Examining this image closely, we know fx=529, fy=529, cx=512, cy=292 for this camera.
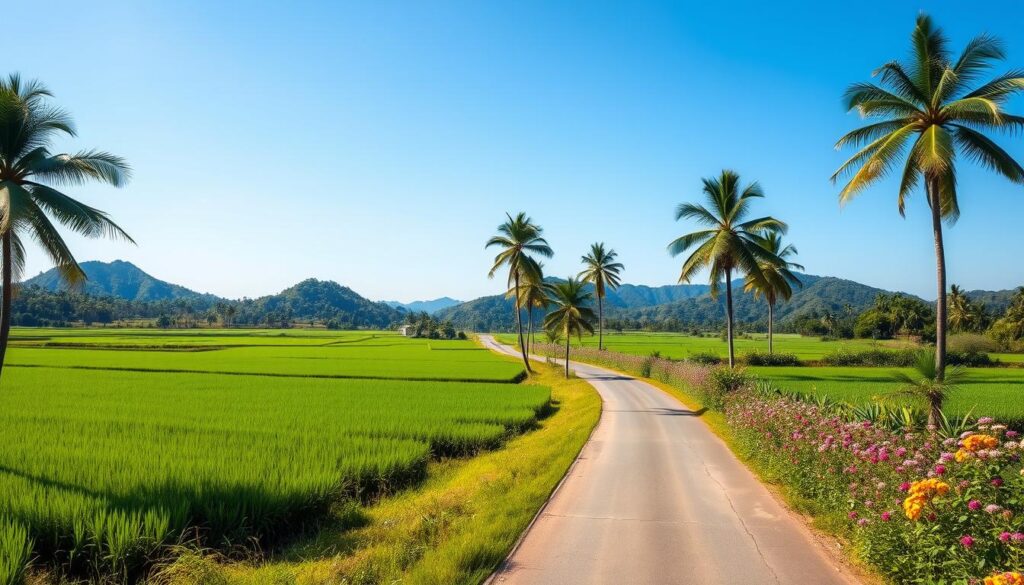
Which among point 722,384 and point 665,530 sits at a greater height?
point 722,384

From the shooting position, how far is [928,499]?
5570 millimetres

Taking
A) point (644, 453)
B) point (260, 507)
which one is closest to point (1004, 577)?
point (260, 507)

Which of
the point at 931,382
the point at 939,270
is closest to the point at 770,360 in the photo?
the point at 939,270

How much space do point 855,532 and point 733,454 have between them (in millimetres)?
6733

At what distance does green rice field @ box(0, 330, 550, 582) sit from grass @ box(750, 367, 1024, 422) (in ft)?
42.0

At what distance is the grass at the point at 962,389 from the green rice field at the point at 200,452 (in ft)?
42.0

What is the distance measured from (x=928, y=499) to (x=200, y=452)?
12551 mm

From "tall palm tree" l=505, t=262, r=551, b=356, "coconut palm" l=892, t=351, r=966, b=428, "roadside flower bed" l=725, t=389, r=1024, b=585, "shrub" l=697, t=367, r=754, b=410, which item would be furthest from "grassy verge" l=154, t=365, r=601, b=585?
"tall palm tree" l=505, t=262, r=551, b=356

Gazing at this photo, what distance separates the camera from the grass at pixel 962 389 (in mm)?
18641

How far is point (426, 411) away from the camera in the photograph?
18984 mm

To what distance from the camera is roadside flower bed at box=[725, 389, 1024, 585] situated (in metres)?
5.01

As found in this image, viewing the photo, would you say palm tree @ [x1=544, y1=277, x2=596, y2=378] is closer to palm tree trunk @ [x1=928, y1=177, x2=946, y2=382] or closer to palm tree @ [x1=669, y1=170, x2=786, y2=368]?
palm tree @ [x1=669, y1=170, x2=786, y2=368]

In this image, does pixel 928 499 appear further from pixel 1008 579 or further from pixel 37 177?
pixel 37 177

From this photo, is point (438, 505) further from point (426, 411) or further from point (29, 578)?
point (426, 411)
